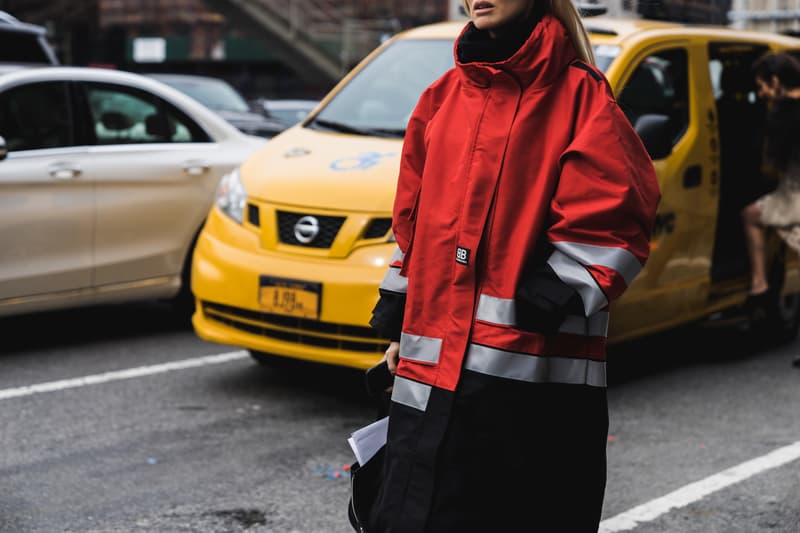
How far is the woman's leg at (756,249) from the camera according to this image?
6966 mm

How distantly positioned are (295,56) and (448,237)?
30155mm

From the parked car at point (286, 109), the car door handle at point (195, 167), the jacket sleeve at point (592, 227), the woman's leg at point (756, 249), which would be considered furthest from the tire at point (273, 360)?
the parked car at point (286, 109)

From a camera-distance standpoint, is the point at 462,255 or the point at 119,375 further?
the point at 119,375

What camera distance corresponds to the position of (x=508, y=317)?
2.58 metres

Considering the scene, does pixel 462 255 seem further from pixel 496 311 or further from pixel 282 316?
pixel 282 316

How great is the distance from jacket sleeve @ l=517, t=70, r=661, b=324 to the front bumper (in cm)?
265

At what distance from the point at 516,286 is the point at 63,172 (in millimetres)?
4538

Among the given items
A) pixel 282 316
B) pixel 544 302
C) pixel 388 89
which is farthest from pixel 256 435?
pixel 544 302

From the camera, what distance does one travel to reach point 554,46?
105 inches

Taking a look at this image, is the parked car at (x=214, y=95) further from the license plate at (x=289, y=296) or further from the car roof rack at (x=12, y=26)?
the license plate at (x=289, y=296)

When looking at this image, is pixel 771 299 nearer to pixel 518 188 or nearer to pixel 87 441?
pixel 87 441

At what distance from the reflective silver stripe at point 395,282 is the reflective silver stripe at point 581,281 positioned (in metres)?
0.40

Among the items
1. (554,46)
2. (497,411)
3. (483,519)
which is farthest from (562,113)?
(483,519)

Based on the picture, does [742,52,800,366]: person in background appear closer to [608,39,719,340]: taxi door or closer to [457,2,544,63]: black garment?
[608,39,719,340]: taxi door
